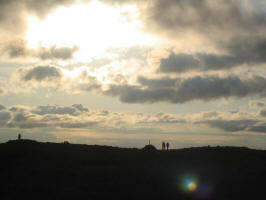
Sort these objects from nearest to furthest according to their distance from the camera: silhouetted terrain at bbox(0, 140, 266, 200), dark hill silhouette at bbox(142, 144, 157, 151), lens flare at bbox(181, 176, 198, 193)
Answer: silhouetted terrain at bbox(0, 140, 266, 200) → lens flare at bbox(181, 176, 198, 193) → dark hill silhouette at bbox(142, 144, 157, 151)

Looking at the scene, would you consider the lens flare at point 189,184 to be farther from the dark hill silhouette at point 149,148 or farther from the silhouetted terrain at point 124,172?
the dark hill silhouette at point 149,148

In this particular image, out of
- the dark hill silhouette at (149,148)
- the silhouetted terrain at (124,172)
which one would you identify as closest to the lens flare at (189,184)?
the silhouetted terrain at (124,172)

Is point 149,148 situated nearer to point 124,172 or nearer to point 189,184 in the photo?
point 124,172

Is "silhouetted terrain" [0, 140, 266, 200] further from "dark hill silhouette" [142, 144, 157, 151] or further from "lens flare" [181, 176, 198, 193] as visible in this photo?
"lens flare" [181, 176, 198, 193]

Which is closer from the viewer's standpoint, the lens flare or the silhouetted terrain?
the silhouetted terrain

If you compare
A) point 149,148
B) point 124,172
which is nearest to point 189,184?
point 124,172

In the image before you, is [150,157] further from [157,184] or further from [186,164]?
[157,184]

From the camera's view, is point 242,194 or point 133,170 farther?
point 133,170

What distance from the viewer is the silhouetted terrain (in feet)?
128

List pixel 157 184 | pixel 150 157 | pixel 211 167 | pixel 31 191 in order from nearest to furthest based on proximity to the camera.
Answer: pixel 31 191 < pixel 157 184 < pixel 211 167 < pixel 150 157

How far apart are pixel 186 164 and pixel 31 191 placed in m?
22.8

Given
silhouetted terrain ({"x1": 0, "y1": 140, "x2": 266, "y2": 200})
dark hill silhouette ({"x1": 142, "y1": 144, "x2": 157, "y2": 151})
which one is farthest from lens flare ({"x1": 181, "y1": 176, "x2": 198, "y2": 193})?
dark hill silhouette ({"x1": 142, "y1": 144, "x2": 157, "y2": 151})

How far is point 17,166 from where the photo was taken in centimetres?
4812

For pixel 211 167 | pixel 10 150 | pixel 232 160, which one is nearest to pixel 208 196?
pixel 211 167
